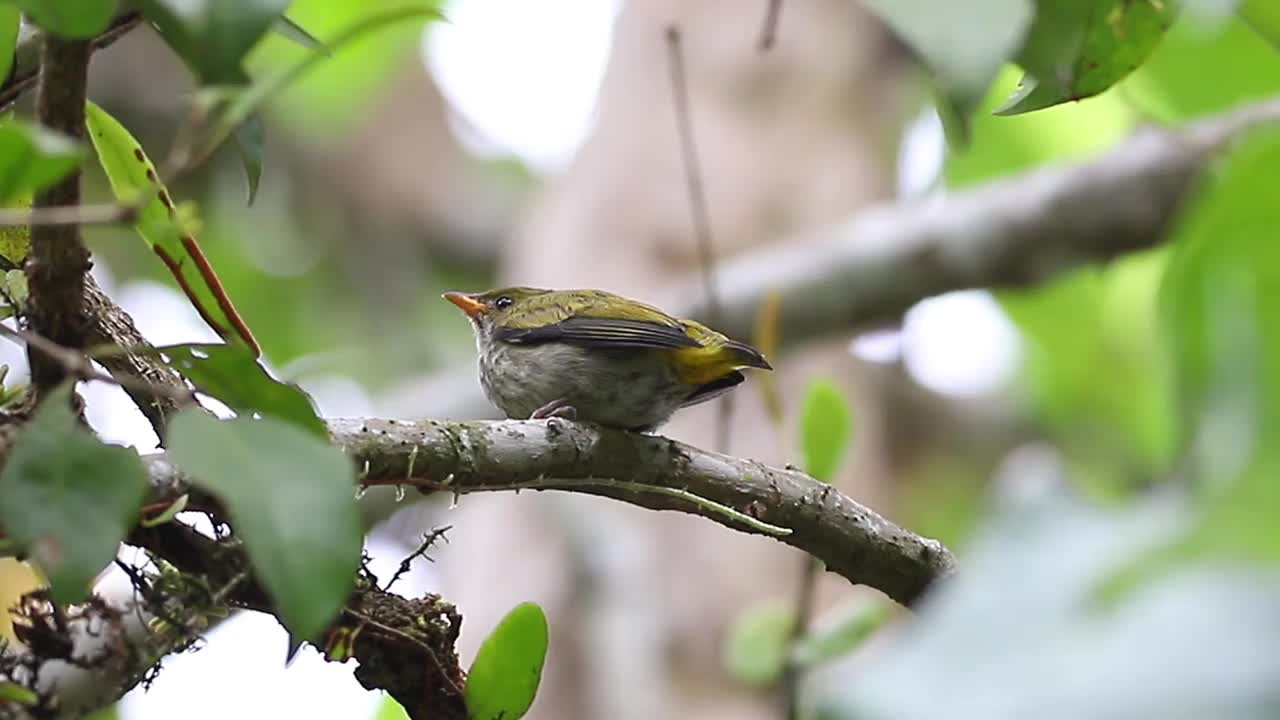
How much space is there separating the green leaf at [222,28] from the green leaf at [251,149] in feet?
1.27

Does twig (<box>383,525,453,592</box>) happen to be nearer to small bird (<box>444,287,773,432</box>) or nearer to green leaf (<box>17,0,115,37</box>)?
green leaf (<box>17,0,115,37</box>)

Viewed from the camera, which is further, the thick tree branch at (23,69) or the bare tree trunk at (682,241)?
the bare tree trunk at (682,241)

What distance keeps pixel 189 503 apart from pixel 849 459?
5.14 metres

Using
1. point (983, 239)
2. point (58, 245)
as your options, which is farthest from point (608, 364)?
point (983, 239)

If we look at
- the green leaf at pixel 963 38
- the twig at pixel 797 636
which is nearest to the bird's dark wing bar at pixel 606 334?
the twig at pixel 797 636

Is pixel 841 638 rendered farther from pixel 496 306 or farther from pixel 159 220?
pixel 496 306

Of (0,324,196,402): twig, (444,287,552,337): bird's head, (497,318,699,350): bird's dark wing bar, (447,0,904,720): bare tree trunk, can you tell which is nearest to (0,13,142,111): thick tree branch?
(0,324,196,402): twig

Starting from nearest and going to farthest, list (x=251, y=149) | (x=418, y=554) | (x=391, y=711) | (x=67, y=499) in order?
(x=67, y=499) < (x=251, y=149) < (x=418, y=554) < (x=391, y=711)

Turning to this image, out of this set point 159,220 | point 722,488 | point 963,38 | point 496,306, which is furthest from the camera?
point 496,306

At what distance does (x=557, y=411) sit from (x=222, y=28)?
1.96 metres

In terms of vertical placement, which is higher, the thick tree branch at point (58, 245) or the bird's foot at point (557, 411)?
the bird's foot at point (557, 411)

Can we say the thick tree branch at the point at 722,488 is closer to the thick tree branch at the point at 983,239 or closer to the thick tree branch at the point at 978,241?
the thick tree branch at the point at 978,241

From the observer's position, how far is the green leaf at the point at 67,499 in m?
1.04

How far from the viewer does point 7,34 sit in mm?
1243
